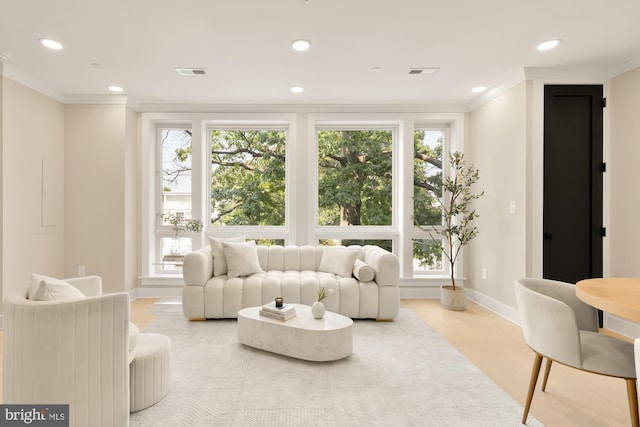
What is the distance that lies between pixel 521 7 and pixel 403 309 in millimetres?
3176

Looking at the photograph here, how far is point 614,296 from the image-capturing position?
4.98 ft

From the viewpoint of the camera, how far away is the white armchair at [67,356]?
1573 millimetres

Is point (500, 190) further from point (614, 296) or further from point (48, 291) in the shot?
point (48, 291)

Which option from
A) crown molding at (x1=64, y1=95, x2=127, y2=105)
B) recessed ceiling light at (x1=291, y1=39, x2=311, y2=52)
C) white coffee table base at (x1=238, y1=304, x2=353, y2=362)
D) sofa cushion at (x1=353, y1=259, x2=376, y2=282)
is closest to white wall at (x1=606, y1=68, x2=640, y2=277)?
sofa cushion at (x1=353, y1=259, x2=376, y2=282)

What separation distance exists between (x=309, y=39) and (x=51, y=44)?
219cm

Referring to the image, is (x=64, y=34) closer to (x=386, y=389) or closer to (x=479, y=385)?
(x=386, y=389)

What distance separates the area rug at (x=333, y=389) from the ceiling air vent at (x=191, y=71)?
2613 millimetres

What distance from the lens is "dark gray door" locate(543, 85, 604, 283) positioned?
11.4 feet

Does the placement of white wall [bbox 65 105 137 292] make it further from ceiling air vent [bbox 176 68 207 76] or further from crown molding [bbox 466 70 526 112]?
crown molding [bbox 466 70 526 112]

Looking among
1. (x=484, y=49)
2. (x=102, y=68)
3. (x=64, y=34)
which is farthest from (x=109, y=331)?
(x=484, y=49)

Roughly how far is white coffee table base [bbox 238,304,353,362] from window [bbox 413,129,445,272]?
2.31 metres

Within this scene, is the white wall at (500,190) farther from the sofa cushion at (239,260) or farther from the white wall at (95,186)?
the white wall at (95,186)

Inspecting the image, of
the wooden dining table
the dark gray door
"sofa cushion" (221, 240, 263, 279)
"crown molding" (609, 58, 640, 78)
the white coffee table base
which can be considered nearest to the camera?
the wooden dining table

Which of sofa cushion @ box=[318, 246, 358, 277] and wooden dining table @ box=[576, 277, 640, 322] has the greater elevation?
wooden dining table @ box=[576, 277, 640, 322]
